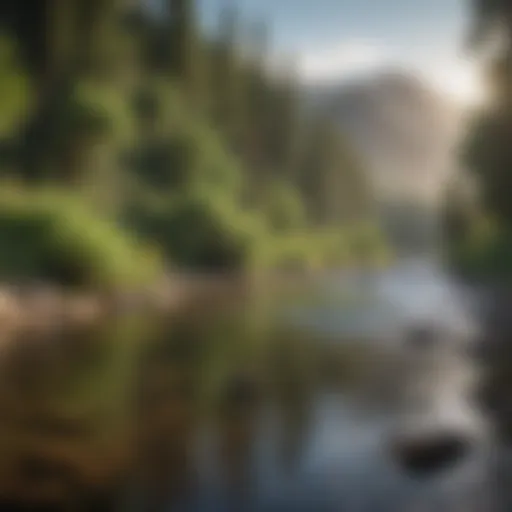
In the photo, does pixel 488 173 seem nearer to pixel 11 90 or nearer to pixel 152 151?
pixel 152 151

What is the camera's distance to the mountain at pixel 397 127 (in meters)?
1.35

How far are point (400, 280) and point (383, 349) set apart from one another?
139 mm

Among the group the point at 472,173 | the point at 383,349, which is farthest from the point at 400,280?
the point at 472,173

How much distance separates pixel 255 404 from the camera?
4.28ft

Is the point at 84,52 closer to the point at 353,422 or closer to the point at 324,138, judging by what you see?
the point at 324,138

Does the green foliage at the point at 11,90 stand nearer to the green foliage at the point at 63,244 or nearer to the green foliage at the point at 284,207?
the green foliage at the point at 63,244

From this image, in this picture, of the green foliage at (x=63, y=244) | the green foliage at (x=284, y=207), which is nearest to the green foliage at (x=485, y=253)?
the green foliage at (x=284, y=207)

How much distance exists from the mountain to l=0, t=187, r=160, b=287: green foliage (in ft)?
1.60

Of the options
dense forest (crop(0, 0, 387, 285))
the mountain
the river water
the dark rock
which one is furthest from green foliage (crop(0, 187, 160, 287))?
the dark rock

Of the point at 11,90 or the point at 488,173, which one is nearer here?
the point at 488,173

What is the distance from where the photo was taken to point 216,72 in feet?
4.75

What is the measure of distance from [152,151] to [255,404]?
572 millimetres

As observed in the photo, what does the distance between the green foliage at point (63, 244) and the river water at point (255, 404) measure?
0.12 m

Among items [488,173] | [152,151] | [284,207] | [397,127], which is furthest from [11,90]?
[488,173]
